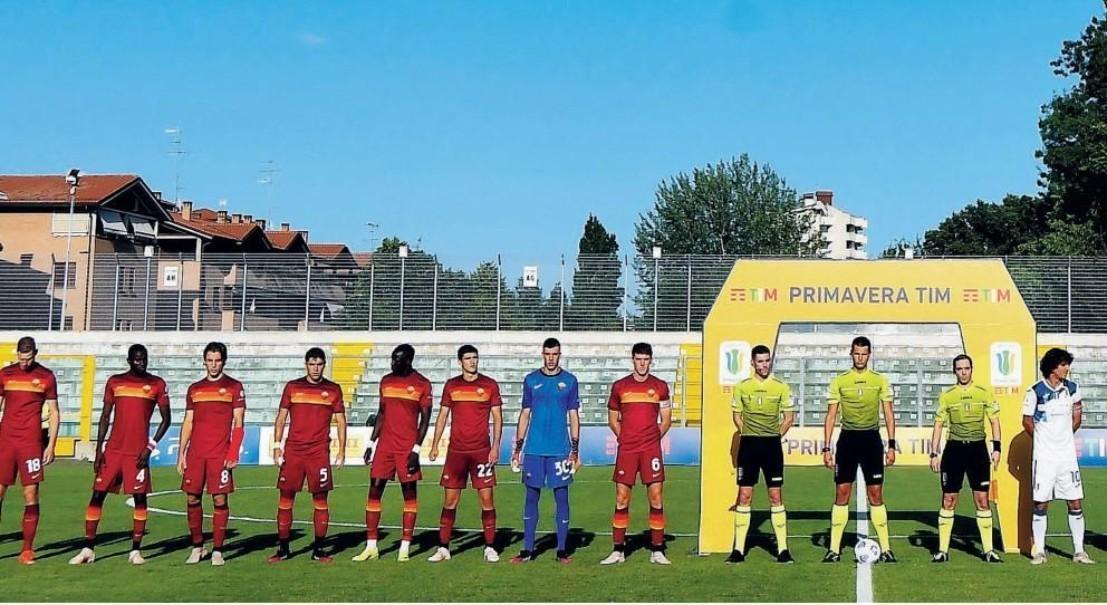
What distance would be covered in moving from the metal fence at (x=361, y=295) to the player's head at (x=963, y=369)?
59.5ft

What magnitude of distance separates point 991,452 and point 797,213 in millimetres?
50573

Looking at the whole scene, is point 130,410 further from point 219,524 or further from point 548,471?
point 548,471

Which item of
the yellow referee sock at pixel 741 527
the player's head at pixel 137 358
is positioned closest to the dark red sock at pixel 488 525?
the yellow referee sock at pixel 741 527

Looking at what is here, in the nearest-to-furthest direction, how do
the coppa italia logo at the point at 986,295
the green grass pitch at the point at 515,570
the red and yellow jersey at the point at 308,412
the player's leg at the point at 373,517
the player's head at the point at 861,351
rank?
the green grass pitch at the point at 515,570 → the player's head at the point at 861,351 → the red and yellow jersey at the point at 308,412 → the player's leg at the point at 373,517 → the coppa italia logo at the point at 986,295

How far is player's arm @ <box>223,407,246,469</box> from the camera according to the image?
1048 centimetres

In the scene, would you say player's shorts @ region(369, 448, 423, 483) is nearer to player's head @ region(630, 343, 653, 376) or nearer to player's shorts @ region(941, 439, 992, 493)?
player's head @ region(630, 343, 653, 376)

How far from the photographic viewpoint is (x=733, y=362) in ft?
37.9

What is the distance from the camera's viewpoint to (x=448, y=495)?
1069cm

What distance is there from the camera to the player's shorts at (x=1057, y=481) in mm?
10609

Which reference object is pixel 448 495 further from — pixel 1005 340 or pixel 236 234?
pixel 236 234

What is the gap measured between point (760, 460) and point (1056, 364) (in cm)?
282

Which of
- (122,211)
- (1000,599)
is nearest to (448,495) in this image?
(1000,599)

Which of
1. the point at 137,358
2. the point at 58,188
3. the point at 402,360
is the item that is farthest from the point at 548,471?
the point at 58,188

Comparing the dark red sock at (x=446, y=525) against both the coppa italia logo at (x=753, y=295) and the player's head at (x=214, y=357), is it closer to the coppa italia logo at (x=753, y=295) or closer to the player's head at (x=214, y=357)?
the player's head at (x=214, y=357)
